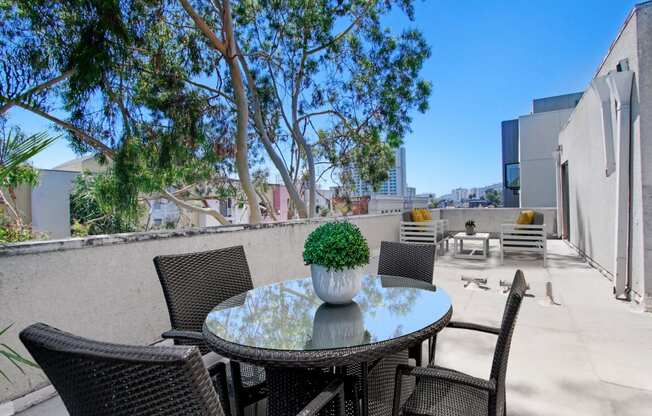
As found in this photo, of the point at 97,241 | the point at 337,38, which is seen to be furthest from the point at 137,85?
the point at 97,241

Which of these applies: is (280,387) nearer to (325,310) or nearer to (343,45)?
(325,310)

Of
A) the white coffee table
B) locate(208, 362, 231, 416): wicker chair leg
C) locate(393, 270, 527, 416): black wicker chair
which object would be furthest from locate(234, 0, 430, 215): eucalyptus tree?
locate(393, 270, 527, 416): black wicker chair

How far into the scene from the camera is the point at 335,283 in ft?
5.08

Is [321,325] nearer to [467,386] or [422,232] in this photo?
[467,386]

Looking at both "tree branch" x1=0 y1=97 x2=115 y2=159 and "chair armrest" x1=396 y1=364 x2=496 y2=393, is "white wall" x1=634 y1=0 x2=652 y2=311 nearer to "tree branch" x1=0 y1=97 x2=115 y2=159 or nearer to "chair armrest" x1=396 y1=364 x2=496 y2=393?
"chair armrest" x1=396 y1=364 x2=496 y2=393

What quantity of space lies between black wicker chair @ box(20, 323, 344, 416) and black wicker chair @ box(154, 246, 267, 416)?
868 millimetres

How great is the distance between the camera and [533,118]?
13445 millimetres

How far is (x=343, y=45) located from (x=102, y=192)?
622 centimetres

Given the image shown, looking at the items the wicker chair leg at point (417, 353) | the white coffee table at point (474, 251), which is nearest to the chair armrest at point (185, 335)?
the wicker chair leg at point (417, 353)

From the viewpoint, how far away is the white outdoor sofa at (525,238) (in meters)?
5.71

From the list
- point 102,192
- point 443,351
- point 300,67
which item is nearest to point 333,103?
point 300,67

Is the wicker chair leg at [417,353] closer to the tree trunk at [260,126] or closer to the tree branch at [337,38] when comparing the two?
the tree trunk at [260,126]

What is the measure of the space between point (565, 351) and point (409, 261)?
1.30 m

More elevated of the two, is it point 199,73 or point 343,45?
point 343,45
